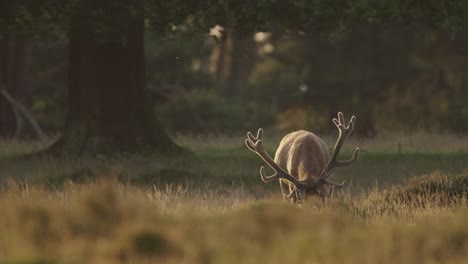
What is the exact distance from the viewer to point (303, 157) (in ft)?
48.8

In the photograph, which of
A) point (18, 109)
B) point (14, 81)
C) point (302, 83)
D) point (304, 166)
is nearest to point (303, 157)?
point (304, 166)

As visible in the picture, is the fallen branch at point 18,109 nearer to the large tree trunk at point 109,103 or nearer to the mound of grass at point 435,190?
the large tree trunk at point 109,103

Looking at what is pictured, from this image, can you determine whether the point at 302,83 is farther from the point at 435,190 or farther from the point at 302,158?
the point at 302,158

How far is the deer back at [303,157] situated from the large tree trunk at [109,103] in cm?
790

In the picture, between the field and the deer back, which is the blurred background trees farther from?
the field

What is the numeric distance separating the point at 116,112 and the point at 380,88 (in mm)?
24738

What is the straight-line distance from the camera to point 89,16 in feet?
70.2

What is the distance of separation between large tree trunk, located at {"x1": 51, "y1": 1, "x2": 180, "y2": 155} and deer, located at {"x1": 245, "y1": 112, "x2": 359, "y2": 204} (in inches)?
307

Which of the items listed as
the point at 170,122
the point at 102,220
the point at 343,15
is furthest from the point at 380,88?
the point at 102,220

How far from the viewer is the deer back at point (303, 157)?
47.9 feet

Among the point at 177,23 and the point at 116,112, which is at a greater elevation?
the point at 177,23

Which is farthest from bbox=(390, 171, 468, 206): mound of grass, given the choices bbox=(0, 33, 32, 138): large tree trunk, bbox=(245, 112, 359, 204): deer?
bbox=(0, 33, 32, 138): large tree trunk

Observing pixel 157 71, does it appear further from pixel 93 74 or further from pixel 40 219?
pixel 40 219

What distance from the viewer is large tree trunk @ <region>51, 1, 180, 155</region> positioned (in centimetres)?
2331
